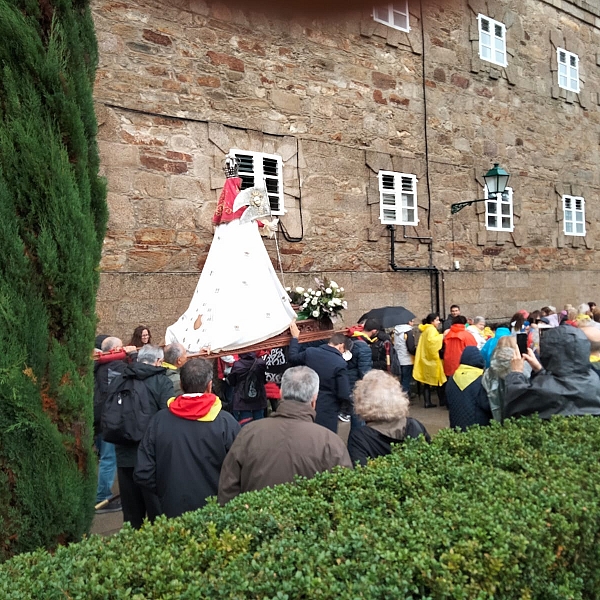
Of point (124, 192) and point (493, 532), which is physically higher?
point (124, 192)

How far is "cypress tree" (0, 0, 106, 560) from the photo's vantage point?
3100mm

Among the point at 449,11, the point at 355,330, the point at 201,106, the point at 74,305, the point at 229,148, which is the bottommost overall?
the point at 355,330

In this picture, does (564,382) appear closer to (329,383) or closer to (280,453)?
(280,453)

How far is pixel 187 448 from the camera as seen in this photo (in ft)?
12.6

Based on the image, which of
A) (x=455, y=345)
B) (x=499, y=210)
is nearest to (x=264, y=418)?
(x=455, y=345)

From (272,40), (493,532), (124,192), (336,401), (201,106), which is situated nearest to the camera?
(493,532)

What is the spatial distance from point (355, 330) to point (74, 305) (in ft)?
16.0

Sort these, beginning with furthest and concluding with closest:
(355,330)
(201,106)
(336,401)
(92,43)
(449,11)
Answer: (449,11) → (201,106) → (355,330) → (336,401) → (92,43)

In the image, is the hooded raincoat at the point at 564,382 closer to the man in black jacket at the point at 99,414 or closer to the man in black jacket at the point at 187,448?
the man in black jacket at the point at 187,448

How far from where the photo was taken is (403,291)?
1146 cm

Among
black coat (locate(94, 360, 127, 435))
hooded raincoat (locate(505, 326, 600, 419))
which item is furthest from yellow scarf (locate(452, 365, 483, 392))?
black coat (locate(94, 360, 127, 435))

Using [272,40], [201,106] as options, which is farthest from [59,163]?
[272,40]

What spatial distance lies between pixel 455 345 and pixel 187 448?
5.97m

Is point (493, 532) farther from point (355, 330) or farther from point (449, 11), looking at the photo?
point (449, 11)
